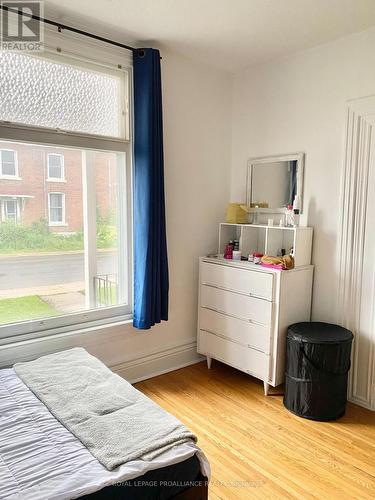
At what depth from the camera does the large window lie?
91.4 inches

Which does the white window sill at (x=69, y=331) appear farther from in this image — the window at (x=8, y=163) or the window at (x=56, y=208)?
the window at (x=8, y=163)

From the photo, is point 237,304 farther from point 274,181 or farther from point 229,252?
point 274,181

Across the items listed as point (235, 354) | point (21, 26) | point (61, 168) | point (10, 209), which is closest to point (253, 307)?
point (235, 354)

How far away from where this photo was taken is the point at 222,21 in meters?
2.36

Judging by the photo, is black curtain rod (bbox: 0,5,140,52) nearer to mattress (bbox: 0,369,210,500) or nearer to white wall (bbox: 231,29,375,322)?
white wall (bbox: 231,29,375,322)

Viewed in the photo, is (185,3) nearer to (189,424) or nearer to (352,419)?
(189,424)

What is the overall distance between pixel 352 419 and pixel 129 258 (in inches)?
76.2

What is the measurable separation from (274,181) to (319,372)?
1.54 m

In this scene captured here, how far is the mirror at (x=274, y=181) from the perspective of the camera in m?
2.88

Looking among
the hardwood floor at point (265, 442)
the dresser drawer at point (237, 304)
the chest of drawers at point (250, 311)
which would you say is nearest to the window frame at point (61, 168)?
the chest of drawers at point (250, 311)

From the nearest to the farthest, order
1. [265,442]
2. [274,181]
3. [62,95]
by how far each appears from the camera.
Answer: [265,442] < [62,95] < [274,181]

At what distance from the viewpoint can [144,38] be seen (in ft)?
8.66

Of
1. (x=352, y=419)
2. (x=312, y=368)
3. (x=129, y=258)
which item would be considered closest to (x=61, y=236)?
(x=129, y=258)

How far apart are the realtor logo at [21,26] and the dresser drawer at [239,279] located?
6.49ft
